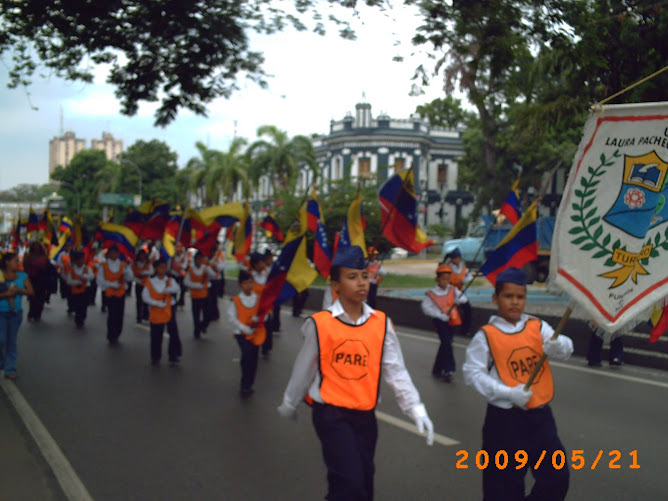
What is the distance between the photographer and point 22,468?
5688 mm

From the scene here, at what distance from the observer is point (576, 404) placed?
7750 millimetres

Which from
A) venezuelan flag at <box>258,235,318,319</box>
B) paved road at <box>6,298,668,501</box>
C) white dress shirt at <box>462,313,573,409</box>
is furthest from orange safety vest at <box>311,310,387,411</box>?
venezuelan flag at <box>258,235,318,319</box>

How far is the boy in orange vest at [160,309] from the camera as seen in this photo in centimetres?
1023

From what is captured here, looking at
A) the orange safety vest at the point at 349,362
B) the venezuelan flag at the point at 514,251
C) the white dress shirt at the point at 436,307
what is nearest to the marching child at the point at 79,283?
the white dress shirt at the point at 436,307

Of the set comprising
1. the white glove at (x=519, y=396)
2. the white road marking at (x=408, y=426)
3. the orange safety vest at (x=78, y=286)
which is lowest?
the white road marking at (x=408, y=426)

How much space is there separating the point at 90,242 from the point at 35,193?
125 m

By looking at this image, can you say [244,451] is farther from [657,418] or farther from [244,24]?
[244,24]

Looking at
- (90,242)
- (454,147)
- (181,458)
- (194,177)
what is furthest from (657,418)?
(454,147)

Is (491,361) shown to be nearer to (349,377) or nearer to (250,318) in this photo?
(349,377)

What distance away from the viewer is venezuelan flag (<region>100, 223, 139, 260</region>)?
1389 cm

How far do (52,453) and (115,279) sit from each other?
7.41 metres

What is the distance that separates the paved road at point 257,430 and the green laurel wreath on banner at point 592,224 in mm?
2274

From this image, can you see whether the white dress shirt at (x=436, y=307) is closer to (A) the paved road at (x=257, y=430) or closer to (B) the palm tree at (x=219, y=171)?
(A) the paved road at (x=257, y=430)

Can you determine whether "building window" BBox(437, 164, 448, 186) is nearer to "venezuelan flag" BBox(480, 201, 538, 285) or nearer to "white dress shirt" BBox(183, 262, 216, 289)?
"white dress shirt" BBox(183, 262, 216, 289)
